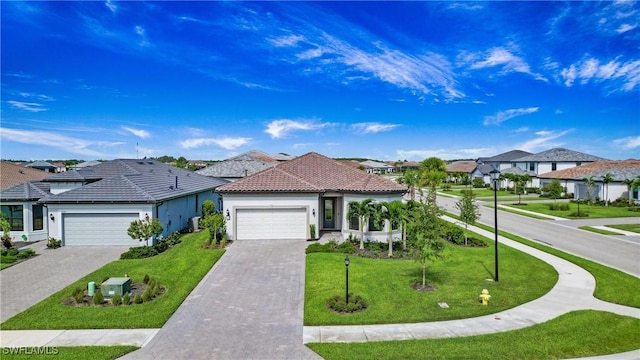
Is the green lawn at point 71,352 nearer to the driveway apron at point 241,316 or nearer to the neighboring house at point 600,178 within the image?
the driveway apron at point 241,316

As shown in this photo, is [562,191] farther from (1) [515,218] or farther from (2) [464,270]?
(2) [464,270]

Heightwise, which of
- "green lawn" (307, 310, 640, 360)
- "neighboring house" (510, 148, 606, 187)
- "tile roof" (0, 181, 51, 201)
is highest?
"neighboring house" (510, 148, 606, 187)

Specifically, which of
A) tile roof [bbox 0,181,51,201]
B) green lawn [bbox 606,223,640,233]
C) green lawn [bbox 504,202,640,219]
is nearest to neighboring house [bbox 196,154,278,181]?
tile roof [bbox 0,181,51,201]

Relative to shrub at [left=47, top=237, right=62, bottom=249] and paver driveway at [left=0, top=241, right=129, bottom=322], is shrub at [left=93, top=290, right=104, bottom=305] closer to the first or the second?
paver driveway at [left=0, top=241, right=129, bottom=322]

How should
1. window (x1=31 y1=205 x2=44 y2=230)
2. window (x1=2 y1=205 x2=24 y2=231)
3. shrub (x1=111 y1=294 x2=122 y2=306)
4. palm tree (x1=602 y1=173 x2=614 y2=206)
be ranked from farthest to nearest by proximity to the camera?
palm tree (x1=602 y1=173 x2=614 y2=206) < window (x1=31 y1=205 x2=44 y2=230) < window (x1=2 y1=205 x2=24 y2=231) < shrub (x1=111 y1=294 x2=122 y2=306)

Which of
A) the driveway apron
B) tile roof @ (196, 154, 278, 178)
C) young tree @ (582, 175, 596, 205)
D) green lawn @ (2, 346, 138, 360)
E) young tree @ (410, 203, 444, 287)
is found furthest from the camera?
young tree @ (582, 175, 596, 205)

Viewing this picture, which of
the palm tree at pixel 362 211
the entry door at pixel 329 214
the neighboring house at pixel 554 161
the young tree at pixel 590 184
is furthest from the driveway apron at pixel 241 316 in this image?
the neighboring house at pixel 554 161
